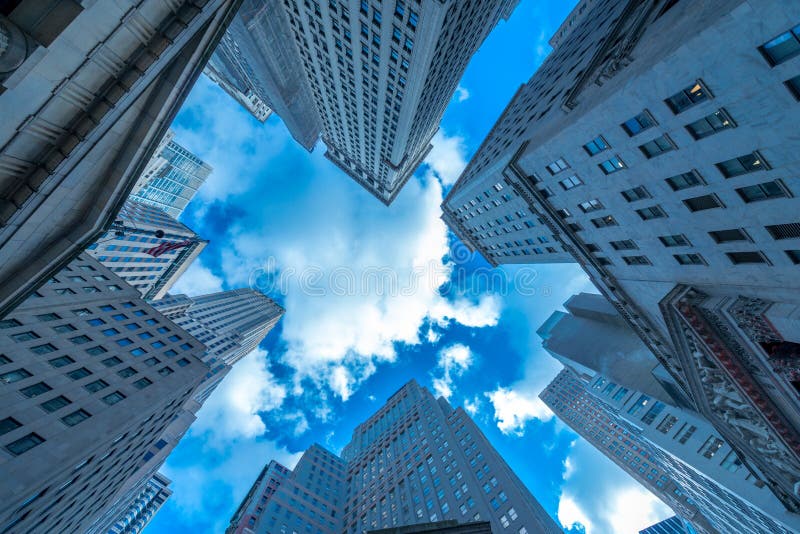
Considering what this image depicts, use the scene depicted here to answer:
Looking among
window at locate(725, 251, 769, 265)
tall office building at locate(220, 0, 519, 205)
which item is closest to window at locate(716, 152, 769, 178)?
window at locate(725, 251, 769, 265)

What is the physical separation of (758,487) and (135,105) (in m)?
61.4

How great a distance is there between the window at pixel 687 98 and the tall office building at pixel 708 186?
0.19 ft

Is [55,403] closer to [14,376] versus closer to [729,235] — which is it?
[14,376]

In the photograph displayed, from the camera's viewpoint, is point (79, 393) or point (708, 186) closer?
point (708, 186)

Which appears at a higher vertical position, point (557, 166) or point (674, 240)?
point (557, 166)

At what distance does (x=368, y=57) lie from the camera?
4662 centimetres

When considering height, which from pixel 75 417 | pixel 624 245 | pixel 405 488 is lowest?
pixel 405 488

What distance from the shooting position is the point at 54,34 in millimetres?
7570

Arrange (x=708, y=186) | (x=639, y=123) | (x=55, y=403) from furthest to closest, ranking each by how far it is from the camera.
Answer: (x=55, y=403), (x=639, y=123), (x=708, y=186)

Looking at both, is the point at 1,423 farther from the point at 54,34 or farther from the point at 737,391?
the point at 737,391

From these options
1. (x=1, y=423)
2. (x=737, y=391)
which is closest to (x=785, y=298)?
(x=737, y=391)

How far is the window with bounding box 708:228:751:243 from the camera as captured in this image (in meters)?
18.2

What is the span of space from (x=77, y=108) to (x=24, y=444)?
2866cm

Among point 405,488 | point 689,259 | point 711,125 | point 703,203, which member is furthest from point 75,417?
point 405,488
